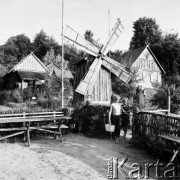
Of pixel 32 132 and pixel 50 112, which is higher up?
pixel 50 112

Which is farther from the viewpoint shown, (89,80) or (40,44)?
(40,44)

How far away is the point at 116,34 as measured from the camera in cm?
1881

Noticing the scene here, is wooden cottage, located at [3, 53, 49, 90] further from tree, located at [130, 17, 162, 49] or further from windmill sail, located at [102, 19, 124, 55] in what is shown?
tree, located at [130, 17, 162, 49]

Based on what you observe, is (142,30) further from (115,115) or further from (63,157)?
(63,157)

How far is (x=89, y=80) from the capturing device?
16.2 meters

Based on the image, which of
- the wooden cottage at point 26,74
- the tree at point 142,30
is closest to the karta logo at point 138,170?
the wooden cottage at point 26,74

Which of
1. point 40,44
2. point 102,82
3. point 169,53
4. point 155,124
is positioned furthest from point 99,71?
point 40,44

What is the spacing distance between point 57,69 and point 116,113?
110 feet

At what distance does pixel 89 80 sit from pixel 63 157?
32.1ft

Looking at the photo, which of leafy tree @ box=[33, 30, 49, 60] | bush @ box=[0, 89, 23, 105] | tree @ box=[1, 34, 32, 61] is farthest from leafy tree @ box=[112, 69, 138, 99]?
tree @ box=[1, 34, 32, 61]

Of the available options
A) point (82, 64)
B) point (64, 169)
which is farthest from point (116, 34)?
point (64, 169)

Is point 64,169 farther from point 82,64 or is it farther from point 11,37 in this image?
point 11,37

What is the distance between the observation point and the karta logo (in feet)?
18.0

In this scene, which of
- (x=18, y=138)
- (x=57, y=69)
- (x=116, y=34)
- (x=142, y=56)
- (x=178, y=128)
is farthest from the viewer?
(x=57, y=69)
